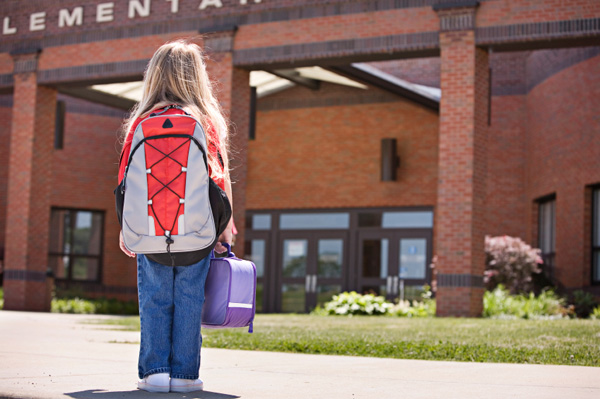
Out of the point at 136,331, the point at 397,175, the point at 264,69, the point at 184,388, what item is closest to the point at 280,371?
the point at 184,388

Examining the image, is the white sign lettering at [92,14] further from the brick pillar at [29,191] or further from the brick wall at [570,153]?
the brick wall at [570,153]

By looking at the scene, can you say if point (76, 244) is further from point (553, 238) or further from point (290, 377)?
point (290, 377)

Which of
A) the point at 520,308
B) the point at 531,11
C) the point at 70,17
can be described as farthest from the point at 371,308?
the point at 70,17

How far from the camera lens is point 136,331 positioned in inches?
384

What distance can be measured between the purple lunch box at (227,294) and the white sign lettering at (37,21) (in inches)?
667

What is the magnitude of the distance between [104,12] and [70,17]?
919mm

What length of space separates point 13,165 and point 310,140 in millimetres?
8312

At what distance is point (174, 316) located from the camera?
4.09 m

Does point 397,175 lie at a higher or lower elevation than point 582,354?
higher

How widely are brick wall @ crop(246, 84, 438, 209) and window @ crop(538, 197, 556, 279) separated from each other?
2.84 m

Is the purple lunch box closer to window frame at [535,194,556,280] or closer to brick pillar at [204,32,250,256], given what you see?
brick pillar at [204,32,250,256]

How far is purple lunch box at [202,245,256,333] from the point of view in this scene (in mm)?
4098

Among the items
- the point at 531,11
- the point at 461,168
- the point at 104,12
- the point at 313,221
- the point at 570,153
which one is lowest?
the point at 313,221

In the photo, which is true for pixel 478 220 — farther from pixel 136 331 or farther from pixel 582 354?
pixel 582 354
